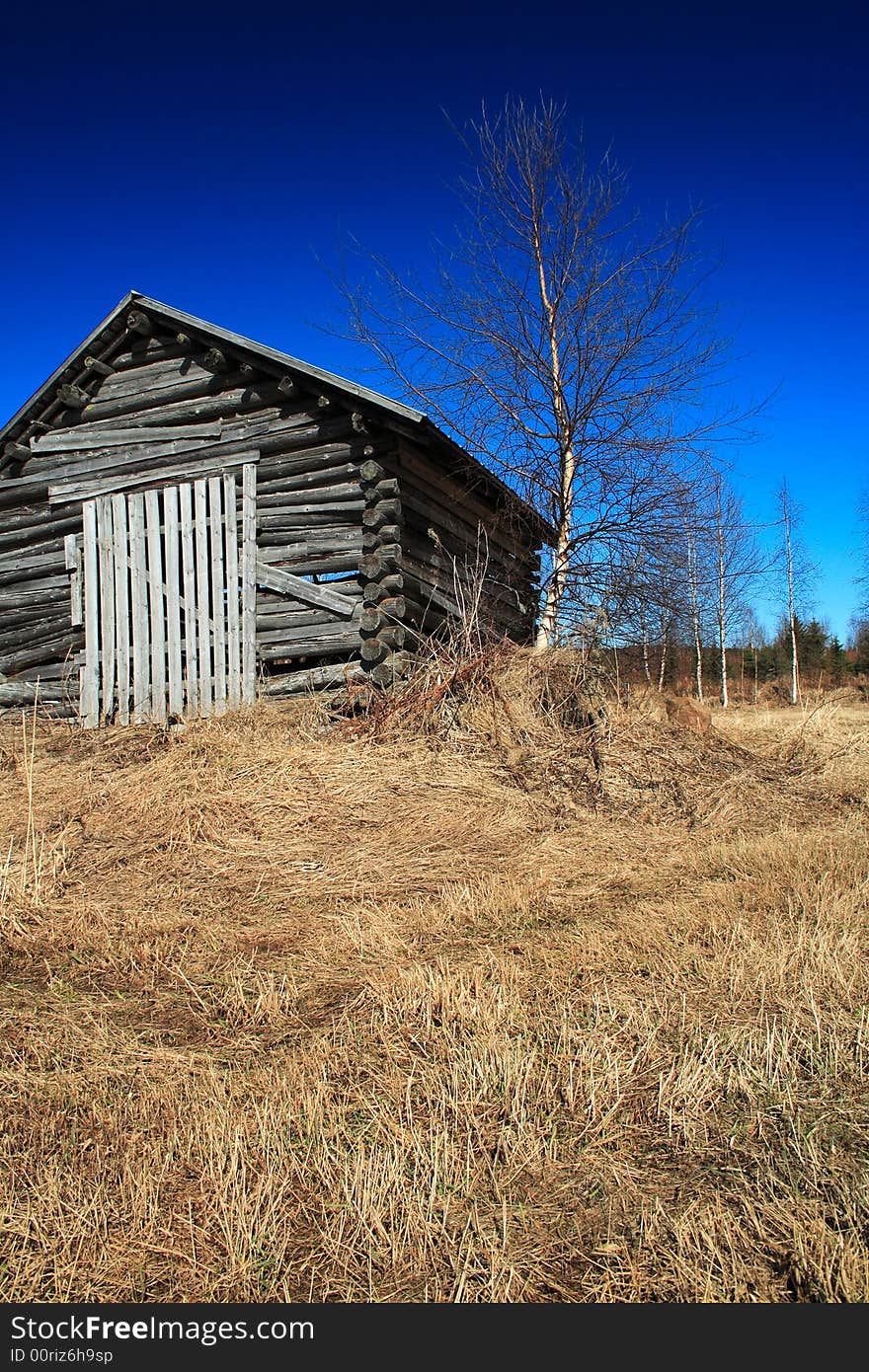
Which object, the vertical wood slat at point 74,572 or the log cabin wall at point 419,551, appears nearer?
the log cabin wall at point 419,551

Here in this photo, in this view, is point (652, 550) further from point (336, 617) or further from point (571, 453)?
point (336, 617)

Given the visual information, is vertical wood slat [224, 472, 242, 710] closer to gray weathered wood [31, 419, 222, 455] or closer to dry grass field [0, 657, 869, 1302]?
gray weathered wood [31, 419, 222, 455]

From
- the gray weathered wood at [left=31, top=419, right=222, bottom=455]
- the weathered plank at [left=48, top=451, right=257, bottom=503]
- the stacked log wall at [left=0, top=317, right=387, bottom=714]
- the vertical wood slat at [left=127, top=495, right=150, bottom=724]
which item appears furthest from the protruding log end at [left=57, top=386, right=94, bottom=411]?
the vertical wood slat at [left=127, top=495, right=150, bottom=724]

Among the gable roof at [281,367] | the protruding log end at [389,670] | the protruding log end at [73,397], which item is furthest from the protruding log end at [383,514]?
the protruding log end at [73,397]

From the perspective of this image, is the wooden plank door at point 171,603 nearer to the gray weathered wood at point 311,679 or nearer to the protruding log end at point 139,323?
the gray weathered wood at point 311,679

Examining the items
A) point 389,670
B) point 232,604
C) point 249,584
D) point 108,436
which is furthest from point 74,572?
point 389,670

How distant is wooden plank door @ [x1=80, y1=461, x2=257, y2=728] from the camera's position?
29.8 ft

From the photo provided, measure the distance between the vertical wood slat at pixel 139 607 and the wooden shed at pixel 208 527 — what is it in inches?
1.0

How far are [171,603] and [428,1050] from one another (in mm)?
7542

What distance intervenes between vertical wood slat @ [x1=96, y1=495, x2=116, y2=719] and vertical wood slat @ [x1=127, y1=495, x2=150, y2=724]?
0.30m

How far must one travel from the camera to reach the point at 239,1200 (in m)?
2.04

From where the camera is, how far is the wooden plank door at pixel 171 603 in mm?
9094

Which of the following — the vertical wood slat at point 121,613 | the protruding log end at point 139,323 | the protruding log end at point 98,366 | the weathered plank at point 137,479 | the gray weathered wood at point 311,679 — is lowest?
the gray weathered wood at point 311,679

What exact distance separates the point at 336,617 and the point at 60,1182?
693 cm
